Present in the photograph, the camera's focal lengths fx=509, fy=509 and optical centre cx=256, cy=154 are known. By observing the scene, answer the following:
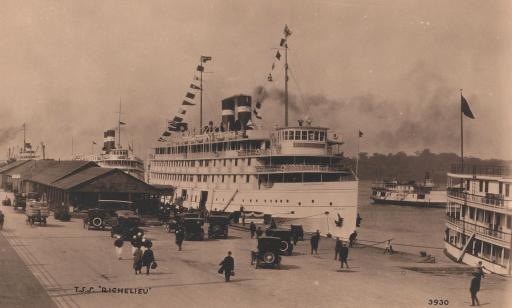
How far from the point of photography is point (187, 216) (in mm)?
26672

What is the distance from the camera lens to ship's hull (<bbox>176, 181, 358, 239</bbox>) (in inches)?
1287

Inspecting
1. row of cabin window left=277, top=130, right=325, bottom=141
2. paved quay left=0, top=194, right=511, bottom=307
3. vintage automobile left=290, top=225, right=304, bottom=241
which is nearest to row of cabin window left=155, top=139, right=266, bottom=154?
row of cabin window left=277, top=130, right=325, bottom=141

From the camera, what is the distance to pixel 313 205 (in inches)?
1319

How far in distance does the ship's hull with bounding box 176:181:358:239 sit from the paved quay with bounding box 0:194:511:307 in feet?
31.3

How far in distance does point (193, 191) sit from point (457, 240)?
24.4 meters

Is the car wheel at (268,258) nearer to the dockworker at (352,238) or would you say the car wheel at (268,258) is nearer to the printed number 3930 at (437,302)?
the printed number 3930 at (437,302)

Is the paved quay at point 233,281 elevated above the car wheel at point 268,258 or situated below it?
below

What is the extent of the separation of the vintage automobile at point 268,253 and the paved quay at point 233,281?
40 cm

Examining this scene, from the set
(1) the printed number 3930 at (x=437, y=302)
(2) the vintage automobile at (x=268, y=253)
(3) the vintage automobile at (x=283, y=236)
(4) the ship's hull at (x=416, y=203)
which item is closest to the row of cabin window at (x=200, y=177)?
(3) the vintage automobile at (x=283, y=236)

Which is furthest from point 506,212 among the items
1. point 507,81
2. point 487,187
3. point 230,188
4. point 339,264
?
point 230,188

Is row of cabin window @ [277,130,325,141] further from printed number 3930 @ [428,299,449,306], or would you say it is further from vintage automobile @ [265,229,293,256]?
printed number 3930 @ [428,299,449,306]

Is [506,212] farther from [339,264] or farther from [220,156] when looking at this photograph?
[220,156]

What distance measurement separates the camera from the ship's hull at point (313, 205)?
32688 millimetres

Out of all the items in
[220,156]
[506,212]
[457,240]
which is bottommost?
[457,240]
